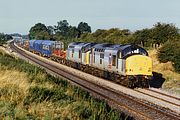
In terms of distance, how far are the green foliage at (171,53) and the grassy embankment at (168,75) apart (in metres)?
0.64

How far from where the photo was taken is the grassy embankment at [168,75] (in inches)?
1228

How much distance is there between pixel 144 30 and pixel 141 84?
132 ft

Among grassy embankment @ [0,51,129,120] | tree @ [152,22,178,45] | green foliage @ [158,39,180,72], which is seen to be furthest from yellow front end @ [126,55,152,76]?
tree @ [152,22,178,45]

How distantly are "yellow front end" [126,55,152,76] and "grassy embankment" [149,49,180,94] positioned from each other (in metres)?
2.44

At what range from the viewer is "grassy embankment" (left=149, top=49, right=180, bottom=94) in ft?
102

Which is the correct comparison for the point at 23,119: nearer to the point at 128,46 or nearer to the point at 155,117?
the point at 155,117

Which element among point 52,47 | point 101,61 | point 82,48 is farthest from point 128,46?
point 52,47

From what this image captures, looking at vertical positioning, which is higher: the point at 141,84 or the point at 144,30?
the point at 144,30

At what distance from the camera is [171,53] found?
4088 cm

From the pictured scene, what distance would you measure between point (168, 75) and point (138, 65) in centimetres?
771

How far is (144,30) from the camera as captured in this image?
228ft

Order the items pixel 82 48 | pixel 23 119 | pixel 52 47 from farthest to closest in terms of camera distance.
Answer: pixel 52 47 → pixel 82 48 → pixel 23 119

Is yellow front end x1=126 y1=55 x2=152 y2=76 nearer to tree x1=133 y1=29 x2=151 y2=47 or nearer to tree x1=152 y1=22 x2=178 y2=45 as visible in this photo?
tree x1=152 y1=22 x2=178 y2=45

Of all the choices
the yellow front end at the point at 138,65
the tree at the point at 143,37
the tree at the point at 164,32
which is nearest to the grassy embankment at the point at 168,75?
the yellow front end at the point at 138,65
